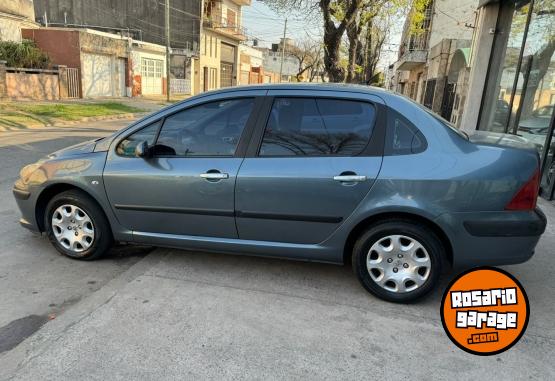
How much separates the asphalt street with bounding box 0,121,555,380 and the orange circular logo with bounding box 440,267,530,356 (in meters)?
0.10

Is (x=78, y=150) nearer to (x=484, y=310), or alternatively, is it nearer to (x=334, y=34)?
(x=484, y=310)

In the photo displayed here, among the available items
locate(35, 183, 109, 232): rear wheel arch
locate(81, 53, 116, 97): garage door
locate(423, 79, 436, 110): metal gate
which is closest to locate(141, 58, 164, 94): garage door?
locate(81, 53, 116, 97): garage door

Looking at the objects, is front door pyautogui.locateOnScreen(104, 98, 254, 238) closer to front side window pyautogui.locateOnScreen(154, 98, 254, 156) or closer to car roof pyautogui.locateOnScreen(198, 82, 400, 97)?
front side window pyautogui.locateOnScreen(154, 98, 254, 156)

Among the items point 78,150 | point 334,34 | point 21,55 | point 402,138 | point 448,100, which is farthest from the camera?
point 21,55

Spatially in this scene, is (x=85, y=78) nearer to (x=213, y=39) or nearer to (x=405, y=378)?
(x=213, y=39)

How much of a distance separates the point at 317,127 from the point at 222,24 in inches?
1526

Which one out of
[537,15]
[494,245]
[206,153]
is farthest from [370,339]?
[537,15]

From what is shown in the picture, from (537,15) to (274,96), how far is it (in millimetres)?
7133

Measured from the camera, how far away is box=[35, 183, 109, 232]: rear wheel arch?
12.2 ft

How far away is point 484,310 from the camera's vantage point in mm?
2455

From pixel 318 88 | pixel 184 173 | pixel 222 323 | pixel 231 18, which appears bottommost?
pixel 222 323

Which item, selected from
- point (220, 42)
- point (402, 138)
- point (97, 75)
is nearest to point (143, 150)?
point (402, 138)

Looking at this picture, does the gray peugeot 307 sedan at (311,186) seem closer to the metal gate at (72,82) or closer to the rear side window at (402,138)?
the rear side window at (402,138)

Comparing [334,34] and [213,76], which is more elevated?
[334,34]
